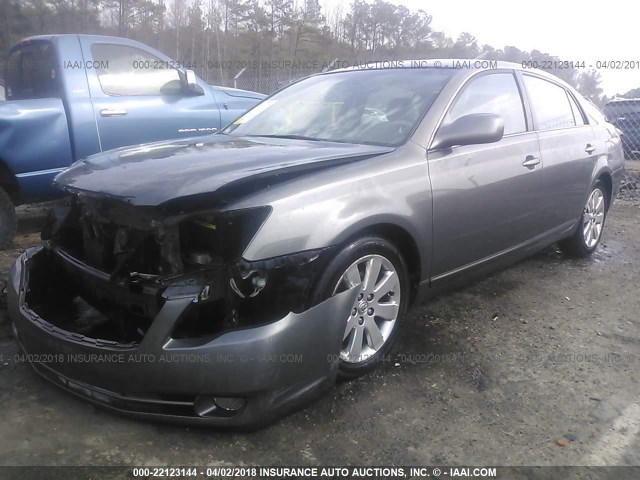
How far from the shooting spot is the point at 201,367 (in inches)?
78.2

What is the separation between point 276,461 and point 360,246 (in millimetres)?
975

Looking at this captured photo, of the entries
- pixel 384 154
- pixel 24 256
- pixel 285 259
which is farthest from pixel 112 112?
pixel 285 259

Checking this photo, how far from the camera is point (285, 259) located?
2.14 meters

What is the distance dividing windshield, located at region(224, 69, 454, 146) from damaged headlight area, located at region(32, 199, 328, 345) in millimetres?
1102

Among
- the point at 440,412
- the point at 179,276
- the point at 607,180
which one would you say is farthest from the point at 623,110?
the point at 179,276

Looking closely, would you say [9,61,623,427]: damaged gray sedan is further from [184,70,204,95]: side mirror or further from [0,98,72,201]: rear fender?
[184,70,204,95]: side mirror

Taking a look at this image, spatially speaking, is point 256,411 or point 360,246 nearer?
point 256,411

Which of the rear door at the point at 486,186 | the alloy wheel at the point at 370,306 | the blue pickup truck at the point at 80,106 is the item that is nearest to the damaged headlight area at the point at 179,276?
the alloy wheel at the point at 370,306

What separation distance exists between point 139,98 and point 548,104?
11.5 feet

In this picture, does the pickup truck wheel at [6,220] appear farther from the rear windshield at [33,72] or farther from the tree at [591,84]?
the tree at [591,84]

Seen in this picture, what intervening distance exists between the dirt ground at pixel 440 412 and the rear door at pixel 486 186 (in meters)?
0.50

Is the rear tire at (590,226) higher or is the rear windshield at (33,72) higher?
the rear windshield at (33,72)

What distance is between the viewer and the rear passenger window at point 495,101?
3.23 m

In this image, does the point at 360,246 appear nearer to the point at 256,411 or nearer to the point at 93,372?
the point at 256,411
